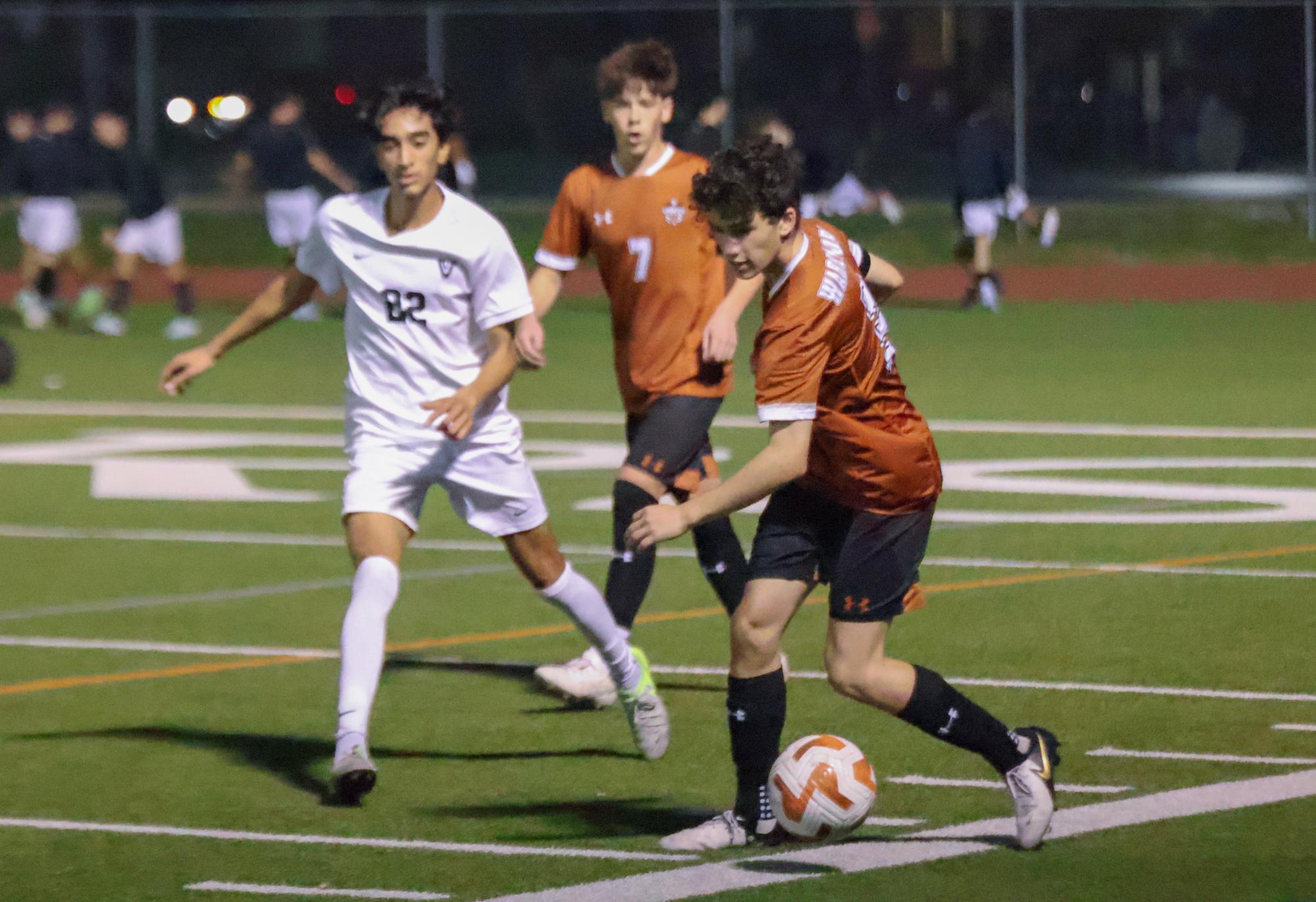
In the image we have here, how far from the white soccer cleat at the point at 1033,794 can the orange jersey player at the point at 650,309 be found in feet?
7.71

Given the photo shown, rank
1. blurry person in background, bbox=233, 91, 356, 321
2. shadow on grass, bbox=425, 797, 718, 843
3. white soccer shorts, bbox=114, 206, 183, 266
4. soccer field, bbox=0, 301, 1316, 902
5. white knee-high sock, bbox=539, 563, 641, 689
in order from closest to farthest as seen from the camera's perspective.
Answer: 1. soccer field, bbox=0, 301, 1316, 902
2. shadow on grass, bbox=425, 797, 718, 843
3. white knee-high sock, bbox=539, 563, 641, 689
4. white soccer shorts, bbox=114, 206, 183, 266
5. blurry person in background, bbox=233, 91, 356, 321

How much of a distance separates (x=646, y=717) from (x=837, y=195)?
2445cm

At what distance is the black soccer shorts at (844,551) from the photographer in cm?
658

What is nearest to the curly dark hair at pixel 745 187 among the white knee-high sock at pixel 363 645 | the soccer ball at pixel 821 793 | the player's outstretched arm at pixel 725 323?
the soccer ball at pixel 821 793

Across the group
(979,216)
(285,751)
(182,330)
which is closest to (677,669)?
(285,751)

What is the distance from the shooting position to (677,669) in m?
9.44

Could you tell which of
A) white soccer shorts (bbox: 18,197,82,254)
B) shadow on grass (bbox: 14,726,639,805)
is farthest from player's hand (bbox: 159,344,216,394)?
white soccer shorts (bbox: 18,197,82,254)

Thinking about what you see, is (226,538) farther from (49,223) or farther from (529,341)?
(49,223)

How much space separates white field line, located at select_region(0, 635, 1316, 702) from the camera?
8.70 meters

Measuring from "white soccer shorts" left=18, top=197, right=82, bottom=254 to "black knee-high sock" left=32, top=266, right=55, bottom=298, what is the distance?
0.38m

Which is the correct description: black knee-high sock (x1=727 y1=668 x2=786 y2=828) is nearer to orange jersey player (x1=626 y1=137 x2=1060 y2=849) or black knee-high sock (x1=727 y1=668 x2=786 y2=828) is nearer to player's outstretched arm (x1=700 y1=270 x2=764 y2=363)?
orange jersey player (x1=626 y1=137 x2=1060 y2=849)

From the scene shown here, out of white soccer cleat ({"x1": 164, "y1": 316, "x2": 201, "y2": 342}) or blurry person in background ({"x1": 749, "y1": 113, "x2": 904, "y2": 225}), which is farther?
blurry person in background ({"x1": 749, "y1": 113, "x2": 904, "y2": 225})

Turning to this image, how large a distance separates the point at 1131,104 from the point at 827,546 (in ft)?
93.8

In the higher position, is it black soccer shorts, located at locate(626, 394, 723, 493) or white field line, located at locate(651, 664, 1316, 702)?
black soccer shorts, located at locate(626, 394, 723, 493)
